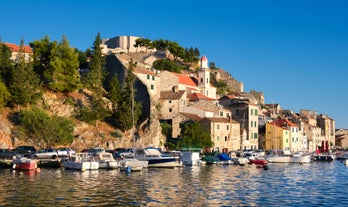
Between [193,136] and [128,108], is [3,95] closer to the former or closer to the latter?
[128,108]

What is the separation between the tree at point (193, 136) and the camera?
78.6 meters

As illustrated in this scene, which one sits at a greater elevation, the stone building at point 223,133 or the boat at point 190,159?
the stone building at point 223,133

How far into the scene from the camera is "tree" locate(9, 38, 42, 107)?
70750 mm

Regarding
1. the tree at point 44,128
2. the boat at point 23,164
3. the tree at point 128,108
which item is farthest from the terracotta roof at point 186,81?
the boat at point 23,164

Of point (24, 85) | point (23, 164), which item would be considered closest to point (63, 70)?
point (24, 85)

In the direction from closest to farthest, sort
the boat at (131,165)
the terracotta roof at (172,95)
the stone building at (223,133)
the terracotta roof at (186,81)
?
the boat at (131,165) → the stone building at (223,133) → the terracotta roof at (172,95) → the terracotta roof at (186,81)

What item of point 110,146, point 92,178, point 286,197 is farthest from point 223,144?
point 286,197

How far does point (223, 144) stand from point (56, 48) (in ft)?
122

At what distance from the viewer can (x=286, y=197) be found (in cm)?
3278

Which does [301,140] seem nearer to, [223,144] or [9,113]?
[223,144]

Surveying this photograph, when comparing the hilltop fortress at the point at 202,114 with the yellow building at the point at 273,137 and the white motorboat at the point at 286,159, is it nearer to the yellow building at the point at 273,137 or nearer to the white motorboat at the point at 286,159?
the yellow building at the point at 273,137

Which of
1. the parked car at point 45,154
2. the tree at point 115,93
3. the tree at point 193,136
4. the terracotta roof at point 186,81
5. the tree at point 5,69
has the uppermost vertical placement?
the terracotta roof at point 186,81

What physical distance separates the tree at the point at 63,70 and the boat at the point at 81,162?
26.2 meters

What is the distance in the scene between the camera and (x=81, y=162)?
171 feet
